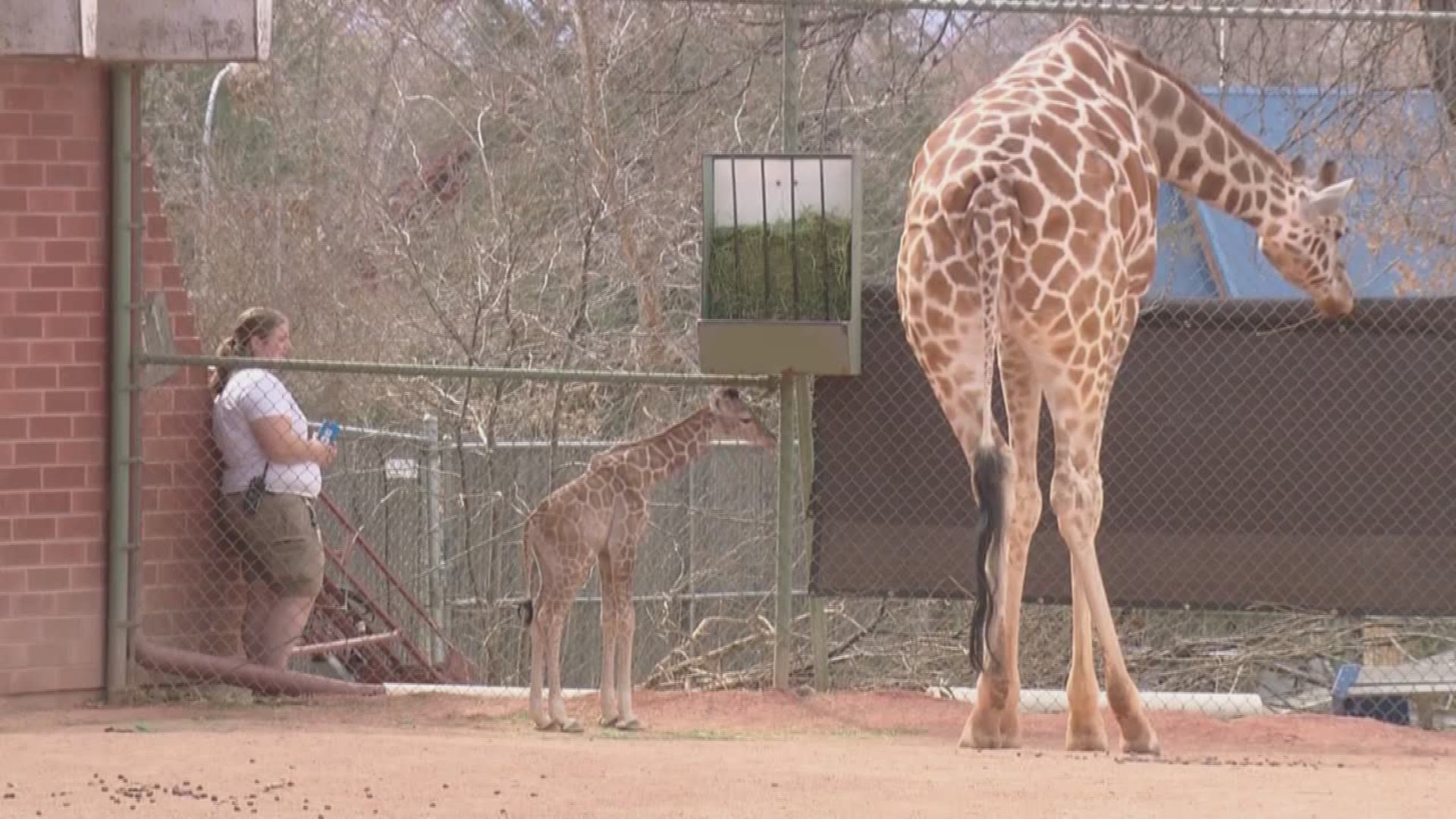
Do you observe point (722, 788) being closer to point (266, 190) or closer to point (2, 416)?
point (2, 416)

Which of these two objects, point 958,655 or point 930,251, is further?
point 958,655

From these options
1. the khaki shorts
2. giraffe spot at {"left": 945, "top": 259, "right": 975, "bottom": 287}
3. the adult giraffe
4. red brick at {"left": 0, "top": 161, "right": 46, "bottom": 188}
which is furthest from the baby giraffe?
red brick at {"left": 0, "top": 161, "right": 46, "bottom": 188}

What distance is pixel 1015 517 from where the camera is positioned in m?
8.89

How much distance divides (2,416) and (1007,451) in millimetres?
4219

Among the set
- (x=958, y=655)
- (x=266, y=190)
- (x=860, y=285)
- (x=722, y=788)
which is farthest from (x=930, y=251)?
(x=266, y=190)

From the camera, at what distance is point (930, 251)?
28.6ft

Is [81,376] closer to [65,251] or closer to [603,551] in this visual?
[65,251]

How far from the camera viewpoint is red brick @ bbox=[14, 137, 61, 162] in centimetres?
980

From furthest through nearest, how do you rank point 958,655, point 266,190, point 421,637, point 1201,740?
1. point 266,190
2. point 421,637
3. point 958,655
4. point 1201,740

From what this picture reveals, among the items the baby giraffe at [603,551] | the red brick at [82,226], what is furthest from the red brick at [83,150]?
the baby giraffe at [603,551]

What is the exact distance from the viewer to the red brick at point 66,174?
32.4 ft

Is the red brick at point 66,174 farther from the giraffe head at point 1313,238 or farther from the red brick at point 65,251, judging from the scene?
the giraffe head at point 1313,238

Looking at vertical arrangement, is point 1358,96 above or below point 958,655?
above

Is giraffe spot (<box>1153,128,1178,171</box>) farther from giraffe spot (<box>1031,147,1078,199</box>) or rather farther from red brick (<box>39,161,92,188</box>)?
red brick (<box>39,161,92,188</box>)
